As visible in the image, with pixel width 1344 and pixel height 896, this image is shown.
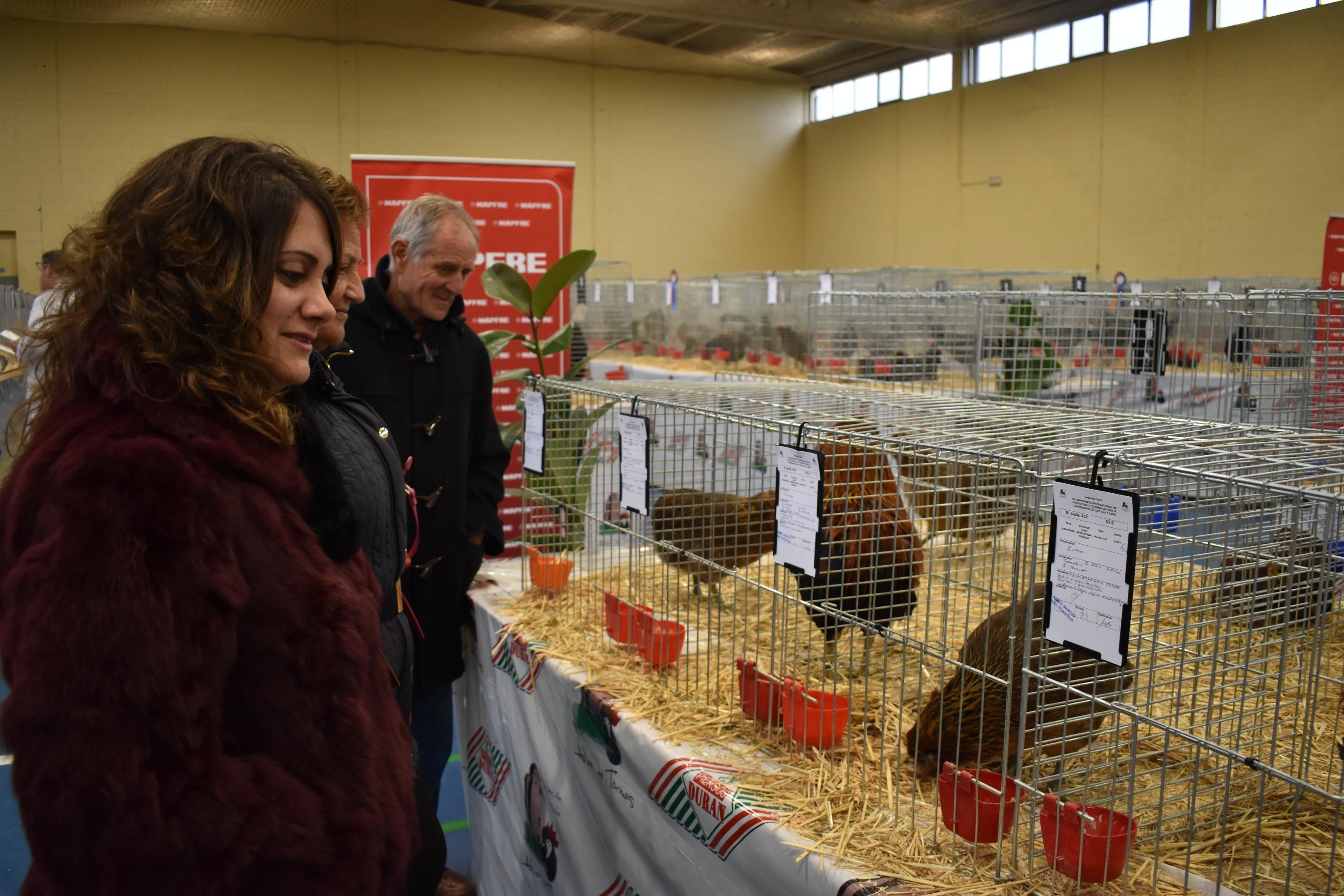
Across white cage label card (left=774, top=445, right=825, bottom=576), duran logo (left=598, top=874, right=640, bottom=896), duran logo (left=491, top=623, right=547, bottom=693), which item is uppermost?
white cage label card (left=774, top=445, right=825, bottom=576)

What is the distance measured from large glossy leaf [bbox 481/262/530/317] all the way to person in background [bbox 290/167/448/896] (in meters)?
1.62

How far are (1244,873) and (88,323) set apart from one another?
161cm

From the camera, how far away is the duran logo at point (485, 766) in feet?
8.70

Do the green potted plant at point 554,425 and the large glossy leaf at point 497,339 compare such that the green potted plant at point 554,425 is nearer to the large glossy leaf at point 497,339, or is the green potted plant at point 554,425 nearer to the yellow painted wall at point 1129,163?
the large glossy leaf at point 497,339

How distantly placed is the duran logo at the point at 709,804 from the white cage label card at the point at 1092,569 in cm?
58

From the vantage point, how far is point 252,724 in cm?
105

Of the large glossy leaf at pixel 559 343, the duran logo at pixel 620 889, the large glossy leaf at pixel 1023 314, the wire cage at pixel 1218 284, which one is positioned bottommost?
the duran logo at pixel 620 889

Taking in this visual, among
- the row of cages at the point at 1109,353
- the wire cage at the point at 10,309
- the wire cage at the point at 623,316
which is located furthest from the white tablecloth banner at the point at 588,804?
the wire cage at the point at 623,316

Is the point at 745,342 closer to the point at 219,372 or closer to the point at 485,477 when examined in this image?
the point at 485,477

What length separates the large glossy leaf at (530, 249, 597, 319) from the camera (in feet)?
11.5

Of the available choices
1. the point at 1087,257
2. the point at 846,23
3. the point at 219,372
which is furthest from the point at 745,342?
the point at 219,372

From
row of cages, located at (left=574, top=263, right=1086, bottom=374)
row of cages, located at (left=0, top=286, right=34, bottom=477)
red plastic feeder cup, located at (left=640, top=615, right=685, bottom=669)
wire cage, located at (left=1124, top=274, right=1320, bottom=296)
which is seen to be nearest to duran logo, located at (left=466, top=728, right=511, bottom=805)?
red plastic feeder cup, located at (left=640, top=615, right=685, bottom=669)

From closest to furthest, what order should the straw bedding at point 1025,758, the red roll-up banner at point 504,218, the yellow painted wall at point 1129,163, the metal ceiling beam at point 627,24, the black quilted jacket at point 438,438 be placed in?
the straw bedding at point 1025,758 < the black quilted jacket at point 438,438 < the red roll-up banner at point 504,218 < the yellow painted wall at point 1129,163 < the metal ceiling beam at point 627,24

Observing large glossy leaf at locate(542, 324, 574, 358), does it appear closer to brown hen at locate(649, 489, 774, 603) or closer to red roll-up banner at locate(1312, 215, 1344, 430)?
brown hen at locate(649, 489, 774, 603)
